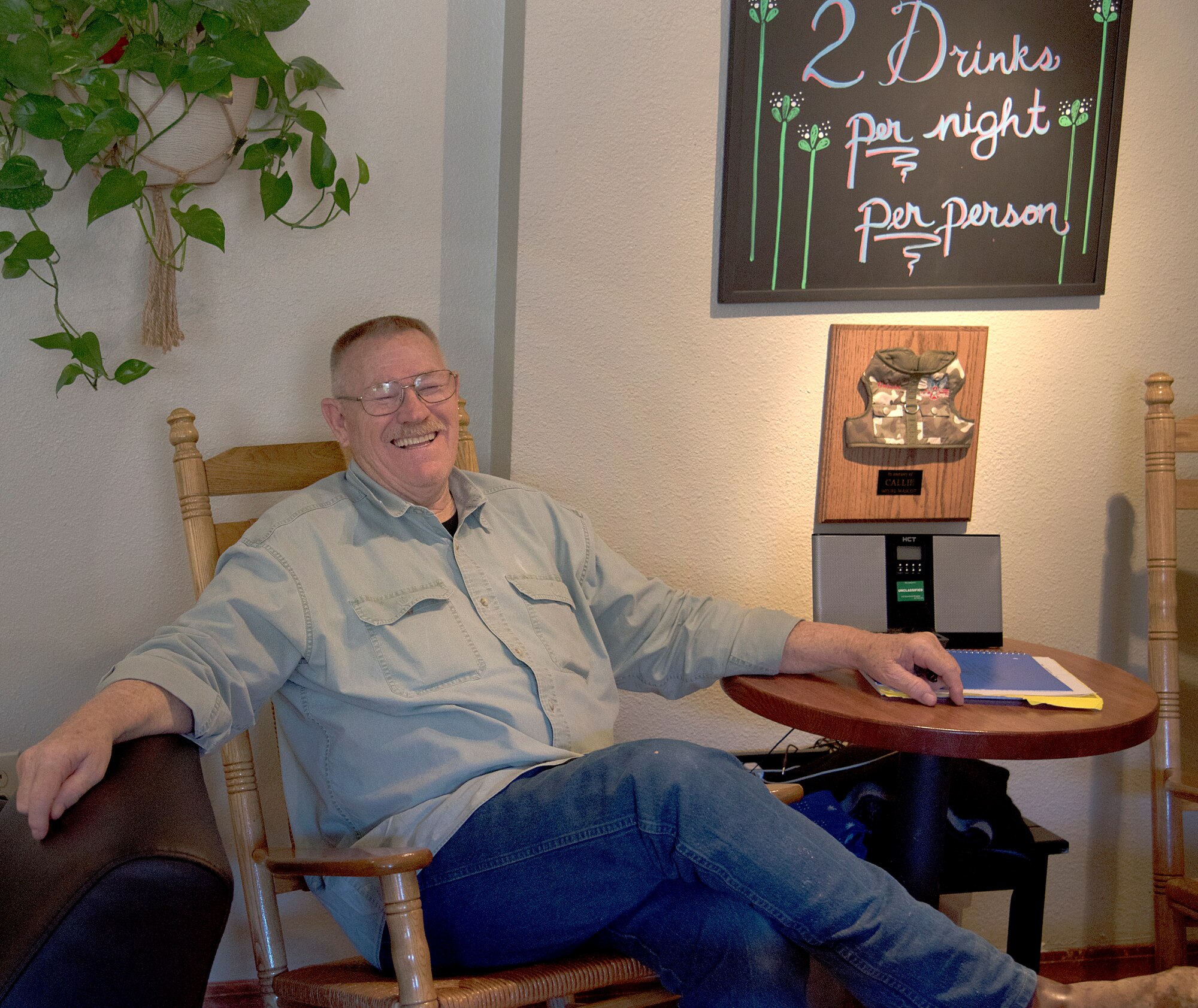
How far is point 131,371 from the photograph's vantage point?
1.68m

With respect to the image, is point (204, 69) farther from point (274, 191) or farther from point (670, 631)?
point (670, 631)

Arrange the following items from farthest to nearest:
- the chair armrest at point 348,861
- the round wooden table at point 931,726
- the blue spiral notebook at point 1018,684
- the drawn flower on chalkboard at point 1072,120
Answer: the drawn flower on chalkboard at point 1072,120 → the blue spiral notebook at point 1018,684 → the round wooden table at point 931,726 → the chair armrest at point 348,861

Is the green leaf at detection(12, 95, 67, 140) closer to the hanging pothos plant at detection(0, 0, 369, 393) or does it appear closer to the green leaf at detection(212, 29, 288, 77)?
the hanging pothos plant at detection(0, 0, 369, 393)

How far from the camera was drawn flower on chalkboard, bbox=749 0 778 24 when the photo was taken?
1.78 metres

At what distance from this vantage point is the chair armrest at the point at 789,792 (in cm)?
142

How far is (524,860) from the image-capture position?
125cm

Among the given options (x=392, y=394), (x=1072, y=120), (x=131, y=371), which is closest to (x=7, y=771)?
(x=131, y=371)

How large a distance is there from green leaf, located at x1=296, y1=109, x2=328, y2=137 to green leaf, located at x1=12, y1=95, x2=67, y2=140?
0.35 meters

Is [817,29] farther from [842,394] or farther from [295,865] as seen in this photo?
[295,865]

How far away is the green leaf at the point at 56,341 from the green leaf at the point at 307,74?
21.7 inches

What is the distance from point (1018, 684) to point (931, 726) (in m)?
0.26

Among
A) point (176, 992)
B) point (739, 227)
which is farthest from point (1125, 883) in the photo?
point (176, 992)

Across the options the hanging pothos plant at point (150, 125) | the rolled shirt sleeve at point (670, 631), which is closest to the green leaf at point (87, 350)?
the hanging pothos plant at point (150, 125)

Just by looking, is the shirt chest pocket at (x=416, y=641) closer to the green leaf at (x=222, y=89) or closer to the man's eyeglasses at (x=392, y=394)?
the man's eyeglasses at (x=392, y=394)
